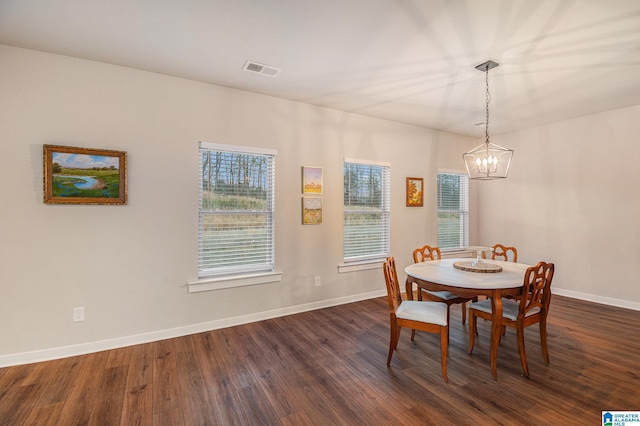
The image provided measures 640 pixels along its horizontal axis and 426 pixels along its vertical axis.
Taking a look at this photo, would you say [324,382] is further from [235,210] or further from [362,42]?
[362,42]

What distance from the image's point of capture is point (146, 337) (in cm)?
307

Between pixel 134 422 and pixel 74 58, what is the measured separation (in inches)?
128

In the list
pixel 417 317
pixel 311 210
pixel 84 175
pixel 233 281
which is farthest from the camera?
pixel 311 210

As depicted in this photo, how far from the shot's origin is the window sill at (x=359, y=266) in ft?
14.2

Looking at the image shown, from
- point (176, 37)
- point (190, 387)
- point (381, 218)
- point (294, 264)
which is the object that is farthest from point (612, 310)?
point (176, 37)

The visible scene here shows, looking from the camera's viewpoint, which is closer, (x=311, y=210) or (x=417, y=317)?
(x=417, y=317)

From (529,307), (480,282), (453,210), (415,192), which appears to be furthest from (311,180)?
(453,210)

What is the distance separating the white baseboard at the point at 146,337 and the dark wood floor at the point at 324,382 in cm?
9

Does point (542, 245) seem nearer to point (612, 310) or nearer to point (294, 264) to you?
point (612, 310)

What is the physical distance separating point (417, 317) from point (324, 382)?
0.95 m

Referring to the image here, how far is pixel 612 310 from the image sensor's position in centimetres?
402

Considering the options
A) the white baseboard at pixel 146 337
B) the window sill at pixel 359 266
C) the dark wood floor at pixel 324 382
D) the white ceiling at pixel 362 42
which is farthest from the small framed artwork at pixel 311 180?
the dark wood floor at pixel 324 382

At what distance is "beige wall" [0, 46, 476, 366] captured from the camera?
8.66ft

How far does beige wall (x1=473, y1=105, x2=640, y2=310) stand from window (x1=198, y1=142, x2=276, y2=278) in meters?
4.66
